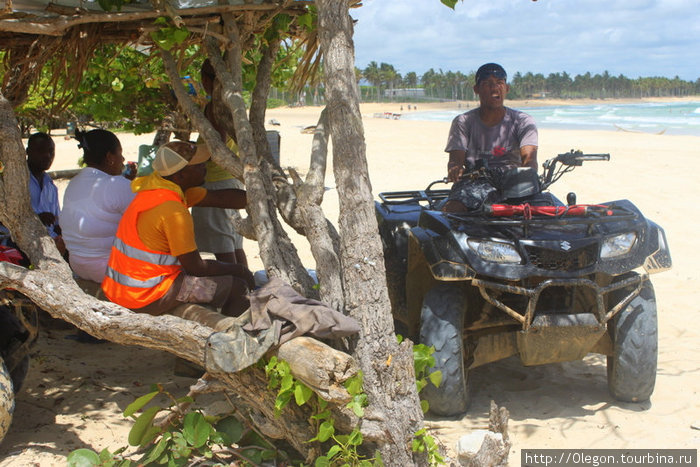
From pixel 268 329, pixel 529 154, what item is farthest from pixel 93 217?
pixel 529 154

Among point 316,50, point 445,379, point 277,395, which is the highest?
point 316,50

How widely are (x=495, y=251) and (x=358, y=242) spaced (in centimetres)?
99

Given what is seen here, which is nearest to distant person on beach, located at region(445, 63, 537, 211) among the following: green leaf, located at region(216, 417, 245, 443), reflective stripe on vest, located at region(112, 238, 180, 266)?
reflective stripe on vest, located at region(112, 238, 180, 266)

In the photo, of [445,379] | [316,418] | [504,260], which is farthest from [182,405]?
[504,260]

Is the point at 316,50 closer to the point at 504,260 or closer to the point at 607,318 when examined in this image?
the point at 504,260

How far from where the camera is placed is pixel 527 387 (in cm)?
442

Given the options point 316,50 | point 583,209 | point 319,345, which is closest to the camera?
point 319,345

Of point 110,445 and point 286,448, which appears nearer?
point 286,448

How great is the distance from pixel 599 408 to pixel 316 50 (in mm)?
3085

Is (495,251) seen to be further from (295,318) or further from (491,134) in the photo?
(491,134)

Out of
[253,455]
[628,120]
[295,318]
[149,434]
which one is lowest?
[628,120]

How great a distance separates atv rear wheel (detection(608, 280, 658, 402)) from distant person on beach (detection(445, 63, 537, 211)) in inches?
50.3

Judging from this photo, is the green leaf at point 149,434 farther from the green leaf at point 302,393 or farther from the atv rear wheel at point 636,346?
the atv rear wheel at point 636,346

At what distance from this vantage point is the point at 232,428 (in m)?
3.29
